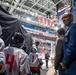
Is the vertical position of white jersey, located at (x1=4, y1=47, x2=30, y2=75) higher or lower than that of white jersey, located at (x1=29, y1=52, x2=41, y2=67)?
higher

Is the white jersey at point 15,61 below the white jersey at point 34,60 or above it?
above

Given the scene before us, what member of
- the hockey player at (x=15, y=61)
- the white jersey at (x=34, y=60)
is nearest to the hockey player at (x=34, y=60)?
the white jersey at (x=34, y=60)

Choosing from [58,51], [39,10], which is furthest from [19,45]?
[39,10]

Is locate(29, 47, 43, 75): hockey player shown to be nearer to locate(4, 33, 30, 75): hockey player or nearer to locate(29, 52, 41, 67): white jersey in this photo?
locate(29, 52, 41, 67): white jersey

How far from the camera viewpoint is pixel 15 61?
2.50 m

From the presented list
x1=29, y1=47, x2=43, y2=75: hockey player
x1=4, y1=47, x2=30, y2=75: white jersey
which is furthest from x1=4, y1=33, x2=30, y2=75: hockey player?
x1=29, y1=47, x2=43, y2=75: hockey player

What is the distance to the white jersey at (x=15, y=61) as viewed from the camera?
8.11 feet

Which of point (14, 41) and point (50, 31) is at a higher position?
point (50, 31)

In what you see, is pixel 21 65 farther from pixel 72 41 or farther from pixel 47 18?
pixel 47 18

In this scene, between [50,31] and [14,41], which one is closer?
[14,41]

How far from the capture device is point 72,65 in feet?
6.84

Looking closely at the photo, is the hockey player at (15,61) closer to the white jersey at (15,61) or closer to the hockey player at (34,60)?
the white jersey at (15,61)

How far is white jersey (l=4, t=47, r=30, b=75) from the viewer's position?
2471 mm

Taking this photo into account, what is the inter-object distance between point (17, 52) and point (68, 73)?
87 cm
